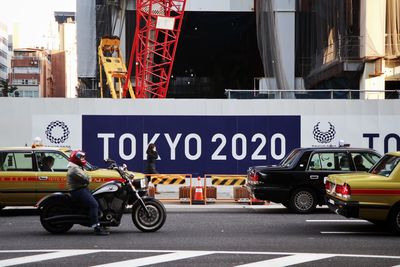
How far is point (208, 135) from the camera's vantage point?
20.9 m

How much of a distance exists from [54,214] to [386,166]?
602 centimetres

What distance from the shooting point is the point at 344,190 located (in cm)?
1135

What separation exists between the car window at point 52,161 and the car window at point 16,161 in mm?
225

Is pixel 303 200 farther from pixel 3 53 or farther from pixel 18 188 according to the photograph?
pixel 3 53

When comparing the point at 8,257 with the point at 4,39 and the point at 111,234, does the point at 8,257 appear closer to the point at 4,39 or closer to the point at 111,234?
the point at 111,234

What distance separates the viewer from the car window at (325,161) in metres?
15.2

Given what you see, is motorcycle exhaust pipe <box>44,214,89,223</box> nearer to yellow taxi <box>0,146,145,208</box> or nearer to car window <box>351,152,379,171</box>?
yellow taxi <box>0,146,145,208</box>

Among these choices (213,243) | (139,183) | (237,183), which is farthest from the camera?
(237,183)

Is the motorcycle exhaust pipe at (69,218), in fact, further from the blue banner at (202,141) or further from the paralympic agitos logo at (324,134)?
the paralympic agitos logo at (324,134)

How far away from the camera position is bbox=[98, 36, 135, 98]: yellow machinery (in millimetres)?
40812

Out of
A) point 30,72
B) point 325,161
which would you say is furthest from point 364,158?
point 30,72

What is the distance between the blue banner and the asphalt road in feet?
21.4

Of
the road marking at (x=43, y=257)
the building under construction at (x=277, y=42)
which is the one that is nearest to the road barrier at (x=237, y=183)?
the building under construction at (x=277, y=42)

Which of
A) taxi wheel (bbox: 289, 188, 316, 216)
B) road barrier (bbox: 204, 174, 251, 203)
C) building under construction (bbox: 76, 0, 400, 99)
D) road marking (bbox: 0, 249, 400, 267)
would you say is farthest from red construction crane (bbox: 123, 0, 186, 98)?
road marking (bbox: 0, 249, 400, 267)
